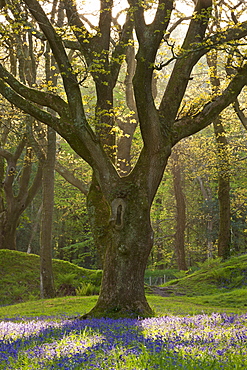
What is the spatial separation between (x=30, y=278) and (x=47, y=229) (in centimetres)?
451

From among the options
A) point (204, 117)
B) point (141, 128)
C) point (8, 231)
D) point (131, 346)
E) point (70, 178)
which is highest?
point (70, 178)

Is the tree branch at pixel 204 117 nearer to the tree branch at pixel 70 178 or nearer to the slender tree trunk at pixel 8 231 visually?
the tree branch at pixel 70 178

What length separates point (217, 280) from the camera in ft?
61.0

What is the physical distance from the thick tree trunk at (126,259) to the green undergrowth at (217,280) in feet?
28.6

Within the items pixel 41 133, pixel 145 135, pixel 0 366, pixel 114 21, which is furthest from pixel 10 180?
pixel 0 366

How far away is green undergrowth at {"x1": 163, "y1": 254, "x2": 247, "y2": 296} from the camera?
17427 mm

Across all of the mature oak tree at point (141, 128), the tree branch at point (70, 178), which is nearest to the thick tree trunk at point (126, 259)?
the mature oak tree at point (141, 128)

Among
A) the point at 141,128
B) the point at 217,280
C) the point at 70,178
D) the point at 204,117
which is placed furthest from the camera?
the point at 70,178

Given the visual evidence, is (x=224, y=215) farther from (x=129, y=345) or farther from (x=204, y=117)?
(x=129, y=345)

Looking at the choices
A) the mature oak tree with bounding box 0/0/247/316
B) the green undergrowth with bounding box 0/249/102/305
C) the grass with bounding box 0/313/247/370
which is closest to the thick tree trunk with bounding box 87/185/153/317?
the mature oak tree with bounding box 0/0/247/316

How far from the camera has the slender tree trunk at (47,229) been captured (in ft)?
56.0

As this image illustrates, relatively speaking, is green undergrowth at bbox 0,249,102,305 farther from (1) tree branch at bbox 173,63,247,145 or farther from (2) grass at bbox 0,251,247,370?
(2) grass at bbox 0,251,247,370

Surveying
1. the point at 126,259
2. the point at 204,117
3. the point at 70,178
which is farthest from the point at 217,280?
the point at 126,259

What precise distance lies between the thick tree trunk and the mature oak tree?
23mm
